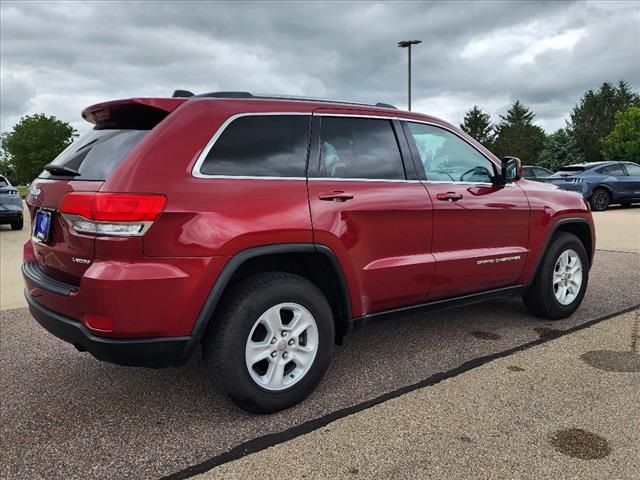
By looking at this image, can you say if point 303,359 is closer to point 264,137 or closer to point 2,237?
point 264,137

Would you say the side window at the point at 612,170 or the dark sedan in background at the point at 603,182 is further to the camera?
the side window at the point at 612,170

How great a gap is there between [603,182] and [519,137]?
59081 millimetres

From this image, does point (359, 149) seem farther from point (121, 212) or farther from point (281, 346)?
point (121, 212)

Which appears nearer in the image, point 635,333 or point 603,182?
point 635,333

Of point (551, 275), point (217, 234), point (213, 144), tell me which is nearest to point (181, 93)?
point (213, 144)

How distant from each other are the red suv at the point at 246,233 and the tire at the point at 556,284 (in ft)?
2.91

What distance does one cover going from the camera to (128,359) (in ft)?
8.59

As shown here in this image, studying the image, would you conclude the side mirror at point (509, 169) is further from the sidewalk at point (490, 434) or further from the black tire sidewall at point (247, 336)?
the black tire sidewall at point (247, 336)

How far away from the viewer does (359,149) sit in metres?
3.38

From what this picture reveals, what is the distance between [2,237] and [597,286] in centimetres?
1168

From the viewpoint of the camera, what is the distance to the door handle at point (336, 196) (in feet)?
10.0

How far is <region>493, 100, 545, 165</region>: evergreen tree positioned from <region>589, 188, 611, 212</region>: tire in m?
52.9

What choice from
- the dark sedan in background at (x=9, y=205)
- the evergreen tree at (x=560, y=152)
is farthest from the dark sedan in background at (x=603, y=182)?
the evergreen tree at (x=560, y=152)

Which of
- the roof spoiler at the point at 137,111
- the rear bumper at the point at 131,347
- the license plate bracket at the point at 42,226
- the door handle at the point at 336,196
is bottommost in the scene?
the rear bumper at the point at 131,347
